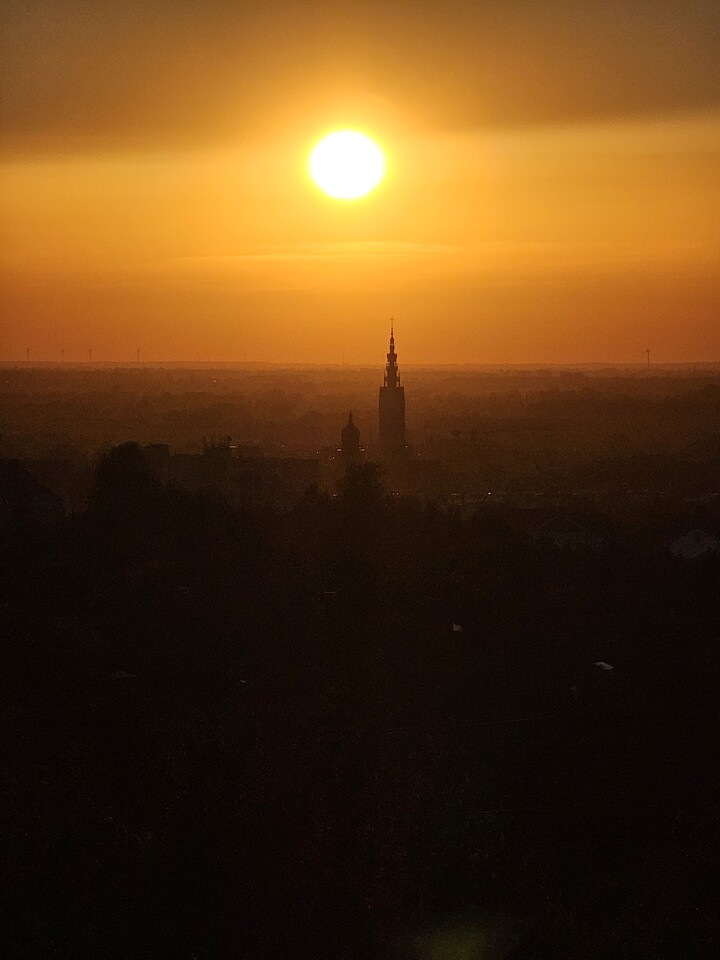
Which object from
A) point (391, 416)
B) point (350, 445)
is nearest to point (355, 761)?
point (350, 445)

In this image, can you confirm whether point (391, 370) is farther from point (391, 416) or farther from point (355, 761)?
point (355, 761)

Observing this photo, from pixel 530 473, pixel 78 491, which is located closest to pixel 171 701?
pixel 78 491

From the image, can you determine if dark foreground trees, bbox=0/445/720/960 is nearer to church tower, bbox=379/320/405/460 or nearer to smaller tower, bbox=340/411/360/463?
smaller tower, bbox=340/411/360/463

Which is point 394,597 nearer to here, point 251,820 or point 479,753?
point 479,753

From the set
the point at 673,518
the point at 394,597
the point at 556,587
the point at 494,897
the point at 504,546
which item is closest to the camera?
the point at 494,897

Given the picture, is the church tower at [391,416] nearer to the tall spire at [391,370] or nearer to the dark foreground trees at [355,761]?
the tall spire at [391,370]

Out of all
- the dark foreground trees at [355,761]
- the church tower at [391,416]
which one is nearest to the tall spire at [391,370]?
the church tower at [391,416]

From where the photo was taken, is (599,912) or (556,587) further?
(556,587)
